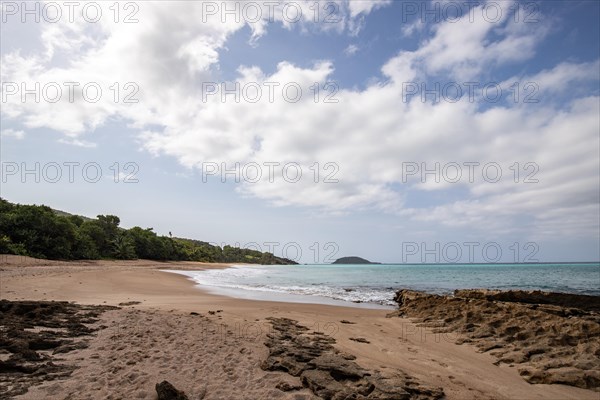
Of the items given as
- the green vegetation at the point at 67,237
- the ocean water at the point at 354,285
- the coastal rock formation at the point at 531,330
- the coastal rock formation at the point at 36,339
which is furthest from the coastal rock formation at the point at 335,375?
the green vegetation at the point at 67,237

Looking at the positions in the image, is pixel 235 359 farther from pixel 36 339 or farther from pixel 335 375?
pixel 36 339

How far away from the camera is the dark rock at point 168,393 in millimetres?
4668

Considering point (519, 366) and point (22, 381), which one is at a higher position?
point (22, 381)

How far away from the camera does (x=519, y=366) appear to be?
7387 mm

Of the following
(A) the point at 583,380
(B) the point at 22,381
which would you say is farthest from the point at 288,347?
(A) the point at 583,380

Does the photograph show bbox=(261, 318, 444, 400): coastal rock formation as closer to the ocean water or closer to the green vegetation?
the ocean water

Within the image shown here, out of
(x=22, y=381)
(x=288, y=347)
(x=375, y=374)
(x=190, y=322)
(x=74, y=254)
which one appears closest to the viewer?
(x=22, y=381)

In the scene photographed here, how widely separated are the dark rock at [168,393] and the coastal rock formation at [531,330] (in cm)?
641

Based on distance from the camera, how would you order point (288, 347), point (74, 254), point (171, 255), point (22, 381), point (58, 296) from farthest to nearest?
point (171, 255)
point (74, 254)
point (58, 296)
point (288, 347)
point (22, 381)

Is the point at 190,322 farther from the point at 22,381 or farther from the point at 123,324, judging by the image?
the point at 22,381

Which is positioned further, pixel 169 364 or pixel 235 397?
pixel 169 364

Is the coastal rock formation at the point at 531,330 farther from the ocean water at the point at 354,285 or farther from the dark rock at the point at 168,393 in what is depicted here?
the dark rock at the point at 168,393

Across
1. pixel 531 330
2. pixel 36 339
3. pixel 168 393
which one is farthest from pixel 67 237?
pixel 531 330

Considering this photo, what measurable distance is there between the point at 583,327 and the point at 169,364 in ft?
32.0
